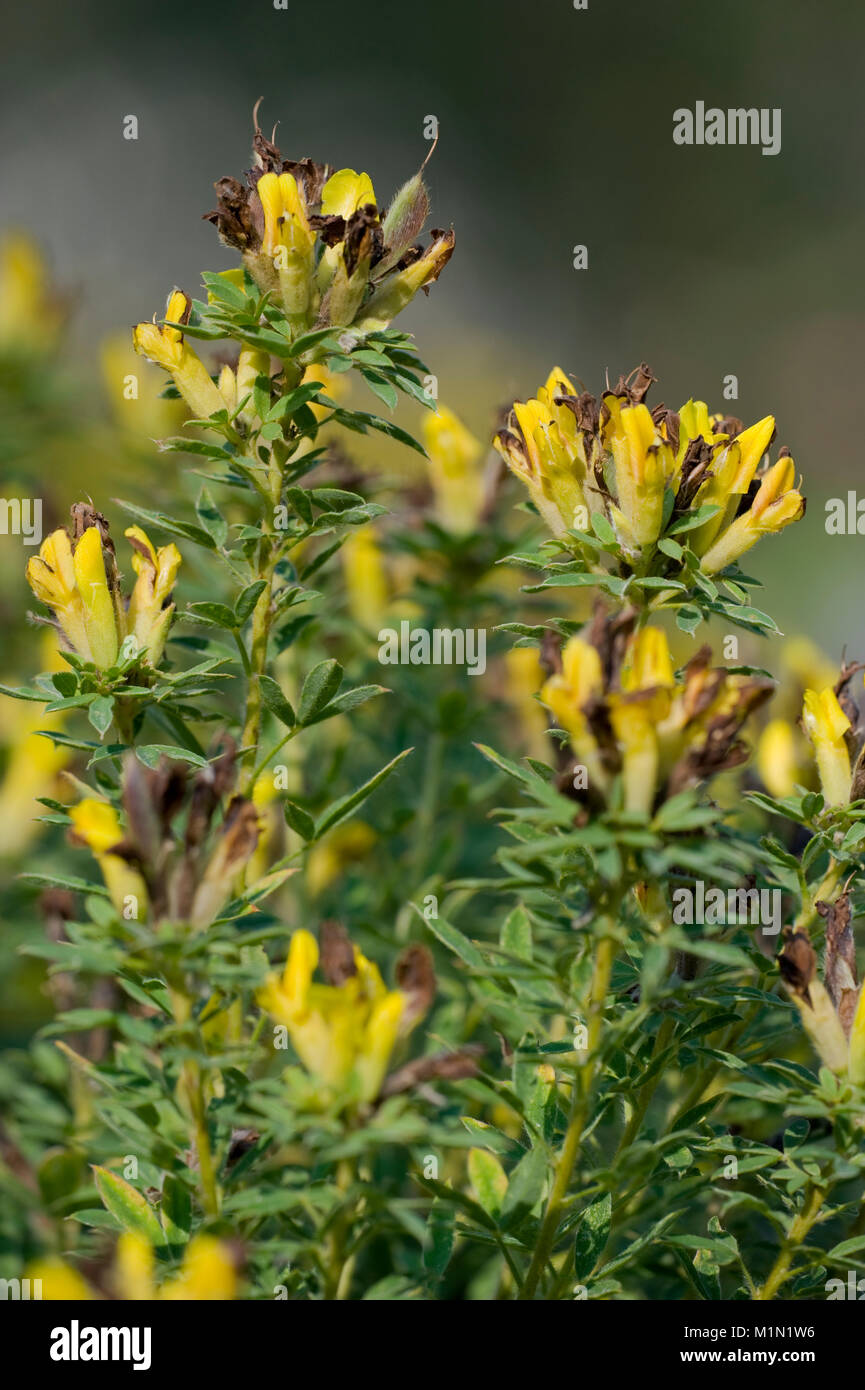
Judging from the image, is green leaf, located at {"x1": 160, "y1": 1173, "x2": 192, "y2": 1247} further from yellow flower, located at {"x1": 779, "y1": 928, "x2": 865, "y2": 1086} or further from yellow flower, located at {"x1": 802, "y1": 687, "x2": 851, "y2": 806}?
yellow flower, located at {"x1": 802, "y1": 687, "x2": 851, "y2": 806}

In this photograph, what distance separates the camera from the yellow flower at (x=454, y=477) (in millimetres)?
2246

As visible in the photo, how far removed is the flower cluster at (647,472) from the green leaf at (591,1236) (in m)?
0.69

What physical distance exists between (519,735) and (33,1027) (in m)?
1.26

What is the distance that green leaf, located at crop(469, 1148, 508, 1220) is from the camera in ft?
4.34

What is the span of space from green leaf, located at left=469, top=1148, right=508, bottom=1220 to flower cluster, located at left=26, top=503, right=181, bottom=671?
0.65 meters

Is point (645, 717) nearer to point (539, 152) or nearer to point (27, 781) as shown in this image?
point (27, 781)

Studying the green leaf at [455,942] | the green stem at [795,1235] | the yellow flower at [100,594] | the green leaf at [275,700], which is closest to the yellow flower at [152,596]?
the yellow flower at [100,594]

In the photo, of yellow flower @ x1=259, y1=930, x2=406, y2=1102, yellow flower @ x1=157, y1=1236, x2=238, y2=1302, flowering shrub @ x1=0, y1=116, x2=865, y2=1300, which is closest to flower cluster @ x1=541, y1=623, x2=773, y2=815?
flowering shrub @ x1=0, y1=116, x2=865, y2=1300

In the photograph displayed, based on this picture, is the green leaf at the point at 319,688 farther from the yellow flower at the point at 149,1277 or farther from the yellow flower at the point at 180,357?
the yellow flower at the point at 149,1277

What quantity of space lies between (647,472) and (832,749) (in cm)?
38

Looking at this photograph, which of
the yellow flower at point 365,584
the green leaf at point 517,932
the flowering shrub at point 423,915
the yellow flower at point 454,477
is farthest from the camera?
the yellow flower at point 365,584

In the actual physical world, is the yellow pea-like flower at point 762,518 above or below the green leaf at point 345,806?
above

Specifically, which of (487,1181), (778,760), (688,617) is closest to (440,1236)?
(487,1181)

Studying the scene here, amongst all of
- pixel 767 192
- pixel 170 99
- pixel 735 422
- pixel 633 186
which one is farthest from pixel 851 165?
pixel 735 422
